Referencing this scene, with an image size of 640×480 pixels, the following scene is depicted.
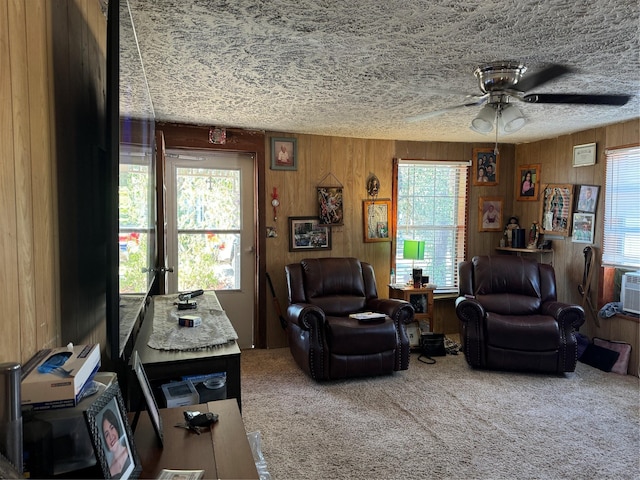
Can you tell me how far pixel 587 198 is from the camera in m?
4.15

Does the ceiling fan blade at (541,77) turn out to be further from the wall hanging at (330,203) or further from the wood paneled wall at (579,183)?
the wall hanging at (330,203)

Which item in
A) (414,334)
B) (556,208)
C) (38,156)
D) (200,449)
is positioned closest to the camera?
(38,156)

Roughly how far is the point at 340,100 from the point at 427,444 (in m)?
2.40

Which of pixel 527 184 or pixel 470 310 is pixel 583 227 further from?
pixel 470 310

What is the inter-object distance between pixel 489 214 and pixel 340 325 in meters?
2.70

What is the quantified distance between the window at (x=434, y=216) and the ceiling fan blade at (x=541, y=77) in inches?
95.8

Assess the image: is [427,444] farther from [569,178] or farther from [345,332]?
[569,178]

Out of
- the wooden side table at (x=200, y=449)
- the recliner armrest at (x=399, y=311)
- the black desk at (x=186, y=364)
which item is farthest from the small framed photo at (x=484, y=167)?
the wooden side table at (x=200, y=449)

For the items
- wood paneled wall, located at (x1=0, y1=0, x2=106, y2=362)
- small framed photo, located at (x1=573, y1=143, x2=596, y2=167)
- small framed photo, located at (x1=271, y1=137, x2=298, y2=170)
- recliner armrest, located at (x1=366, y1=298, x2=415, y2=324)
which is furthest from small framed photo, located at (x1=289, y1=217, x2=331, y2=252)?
wood paneled wall, located at (x1=0, y1=0, x2=106, y2=362)

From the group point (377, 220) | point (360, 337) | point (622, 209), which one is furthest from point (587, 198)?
point (360, 337)

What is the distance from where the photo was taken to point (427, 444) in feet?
8.33

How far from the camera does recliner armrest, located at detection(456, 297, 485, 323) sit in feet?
12.4

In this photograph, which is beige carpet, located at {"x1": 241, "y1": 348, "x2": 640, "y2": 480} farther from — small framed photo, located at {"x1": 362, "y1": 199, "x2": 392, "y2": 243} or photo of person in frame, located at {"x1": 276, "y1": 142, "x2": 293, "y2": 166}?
photo of person in frame, located at {"x1": 276, "y1": 142, "x2": 293, "y2": 166}

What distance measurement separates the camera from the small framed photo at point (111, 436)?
0.75 m
